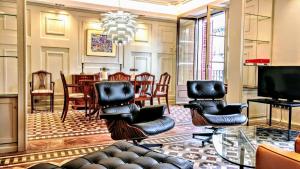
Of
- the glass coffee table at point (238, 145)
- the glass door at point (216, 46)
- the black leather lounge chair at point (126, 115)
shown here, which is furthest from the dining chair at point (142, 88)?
the glass coffee table at point (238, 145)

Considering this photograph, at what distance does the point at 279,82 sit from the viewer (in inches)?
171

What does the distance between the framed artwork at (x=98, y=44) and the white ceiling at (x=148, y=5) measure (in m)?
0.66

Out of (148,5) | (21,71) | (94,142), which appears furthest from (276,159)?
(148,5)

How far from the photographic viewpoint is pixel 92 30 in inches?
278

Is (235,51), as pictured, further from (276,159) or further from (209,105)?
(276,159)

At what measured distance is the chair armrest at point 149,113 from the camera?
3277 millimetres

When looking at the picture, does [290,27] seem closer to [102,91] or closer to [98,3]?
[102,91]

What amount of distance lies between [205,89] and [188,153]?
1.22 m

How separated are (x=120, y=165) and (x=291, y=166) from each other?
1.05 m

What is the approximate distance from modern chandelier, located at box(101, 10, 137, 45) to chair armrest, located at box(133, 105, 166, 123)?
3178mm

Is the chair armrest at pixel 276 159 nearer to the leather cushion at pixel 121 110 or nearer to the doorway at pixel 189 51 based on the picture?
the leather cushion at pixel 121 110

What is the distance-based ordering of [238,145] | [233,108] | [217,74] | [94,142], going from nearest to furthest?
[238,145], [94,142], [233,108], [217,74]

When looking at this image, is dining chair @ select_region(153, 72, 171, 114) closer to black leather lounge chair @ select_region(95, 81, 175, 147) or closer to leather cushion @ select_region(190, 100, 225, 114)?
leather cushion @ select_region(190, 100, 225, 114)

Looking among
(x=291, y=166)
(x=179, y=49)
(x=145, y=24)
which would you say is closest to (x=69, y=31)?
(x=145, y=24)
